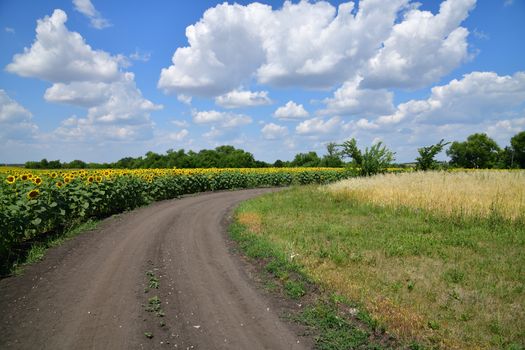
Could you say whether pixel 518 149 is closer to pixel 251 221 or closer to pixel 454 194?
pixel 454 194

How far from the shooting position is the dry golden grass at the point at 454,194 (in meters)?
12.4

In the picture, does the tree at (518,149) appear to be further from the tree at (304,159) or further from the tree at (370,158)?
the tree at (370,158)

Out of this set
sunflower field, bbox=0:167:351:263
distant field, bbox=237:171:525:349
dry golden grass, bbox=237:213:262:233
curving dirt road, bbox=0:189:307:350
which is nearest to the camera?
curving dirt road, bbox=0:189:307:350

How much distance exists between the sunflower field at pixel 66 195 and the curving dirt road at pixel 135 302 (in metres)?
1.19

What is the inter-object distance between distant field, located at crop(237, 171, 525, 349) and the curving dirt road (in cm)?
182

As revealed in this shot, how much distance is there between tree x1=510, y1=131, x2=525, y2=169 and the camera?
68.3 m

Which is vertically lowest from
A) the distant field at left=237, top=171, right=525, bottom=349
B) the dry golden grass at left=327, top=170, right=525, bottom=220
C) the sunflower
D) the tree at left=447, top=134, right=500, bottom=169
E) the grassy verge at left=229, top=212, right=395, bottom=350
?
the grassy verge at left=229, top=212, right=395, bottom=350

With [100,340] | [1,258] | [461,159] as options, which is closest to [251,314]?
[100,340]

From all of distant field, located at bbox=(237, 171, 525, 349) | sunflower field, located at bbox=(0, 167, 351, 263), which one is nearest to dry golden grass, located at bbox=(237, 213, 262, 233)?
distant field, located at bbox=(237, 171, 525, 349)

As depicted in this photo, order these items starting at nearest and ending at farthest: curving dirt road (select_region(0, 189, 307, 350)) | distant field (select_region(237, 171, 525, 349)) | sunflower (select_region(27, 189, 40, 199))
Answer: curving dirt road (select_region(0, 189, 307, 350)), distant field (select_region(237, 171, 525, 349)), sunflower (select_region(27, 189, 40, 199))

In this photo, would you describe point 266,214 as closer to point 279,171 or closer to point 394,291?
point 394,291

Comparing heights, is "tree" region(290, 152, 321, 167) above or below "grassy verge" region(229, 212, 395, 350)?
above

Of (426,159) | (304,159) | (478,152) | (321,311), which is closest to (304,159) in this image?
(304,159)

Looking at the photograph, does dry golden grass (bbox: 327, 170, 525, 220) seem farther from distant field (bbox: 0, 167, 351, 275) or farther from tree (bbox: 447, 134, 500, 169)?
tree (bbox: 447, 134, 500, 169)
